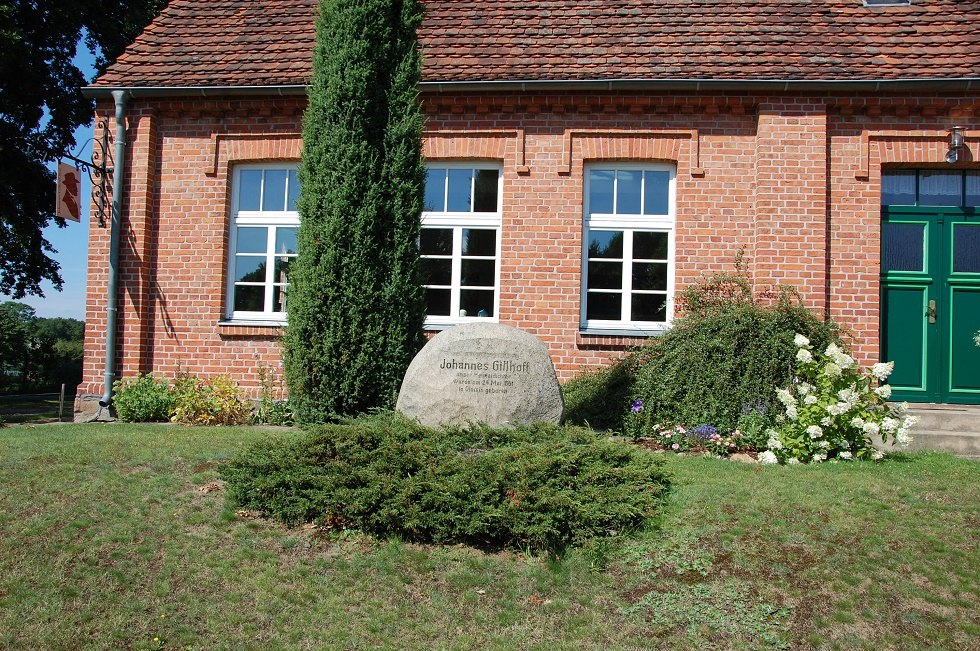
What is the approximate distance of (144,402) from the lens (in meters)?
9.40

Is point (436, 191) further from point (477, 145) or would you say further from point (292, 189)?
point (292, 189)

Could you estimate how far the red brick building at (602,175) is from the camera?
914 cm

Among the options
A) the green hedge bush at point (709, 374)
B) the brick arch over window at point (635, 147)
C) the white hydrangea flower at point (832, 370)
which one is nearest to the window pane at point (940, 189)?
the green hedge bush at point (709, 374)

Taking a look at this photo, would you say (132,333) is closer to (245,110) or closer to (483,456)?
(245,110)

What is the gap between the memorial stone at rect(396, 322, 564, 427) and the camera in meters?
6.27

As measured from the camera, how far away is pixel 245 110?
33.2 feet

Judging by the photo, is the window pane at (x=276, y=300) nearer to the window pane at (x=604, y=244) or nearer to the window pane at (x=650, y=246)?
the window pane at (x=604, y=244)

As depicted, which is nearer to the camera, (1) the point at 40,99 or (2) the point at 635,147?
(2) the point at 635,147

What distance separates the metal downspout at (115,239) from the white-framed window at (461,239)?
170 inches

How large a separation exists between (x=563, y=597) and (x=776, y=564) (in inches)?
50.5

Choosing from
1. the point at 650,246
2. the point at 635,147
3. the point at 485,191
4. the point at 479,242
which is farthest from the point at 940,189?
the point at 479,242

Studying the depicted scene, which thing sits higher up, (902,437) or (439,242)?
(439,242)

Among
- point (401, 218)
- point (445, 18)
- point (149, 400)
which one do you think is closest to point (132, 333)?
point (149, 400)

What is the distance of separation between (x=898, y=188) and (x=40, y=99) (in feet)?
58.0
